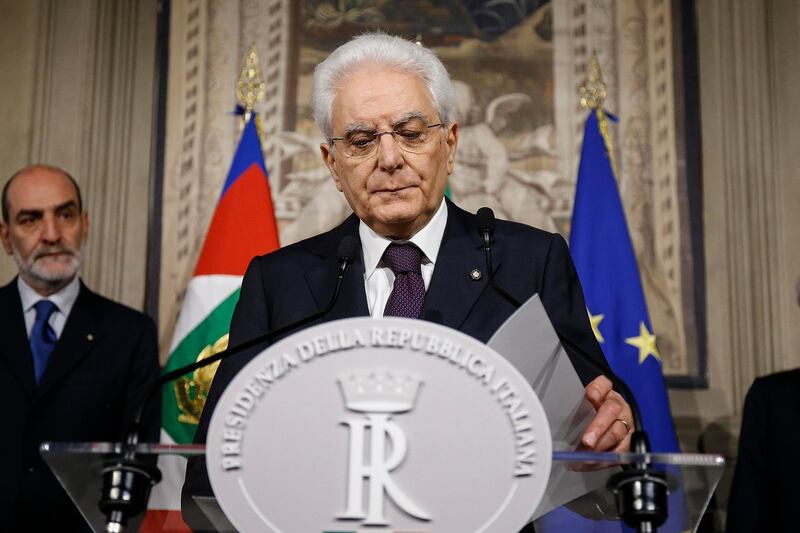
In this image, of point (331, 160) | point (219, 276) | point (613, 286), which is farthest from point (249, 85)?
point (331, 160)

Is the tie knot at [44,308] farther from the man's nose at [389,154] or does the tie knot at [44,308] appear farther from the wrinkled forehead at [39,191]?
the man's nose at [389,154]

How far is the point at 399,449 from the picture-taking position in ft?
4.33

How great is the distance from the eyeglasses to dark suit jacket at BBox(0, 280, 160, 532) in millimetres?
1632

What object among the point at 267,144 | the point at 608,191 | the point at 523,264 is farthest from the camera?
the point at 267,144

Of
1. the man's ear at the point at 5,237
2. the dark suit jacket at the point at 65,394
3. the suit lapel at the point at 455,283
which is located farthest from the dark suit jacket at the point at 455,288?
the man's ear at the point at 5,237

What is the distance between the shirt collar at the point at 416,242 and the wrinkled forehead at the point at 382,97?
22 centimetres

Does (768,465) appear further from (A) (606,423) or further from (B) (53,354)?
(B) (53,354)

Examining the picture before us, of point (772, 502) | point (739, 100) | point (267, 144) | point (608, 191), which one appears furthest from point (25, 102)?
point (772, 502)

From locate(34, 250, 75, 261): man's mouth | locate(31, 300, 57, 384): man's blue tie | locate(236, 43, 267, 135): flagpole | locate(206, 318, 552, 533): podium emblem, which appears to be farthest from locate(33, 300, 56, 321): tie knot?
locate(206, 318, 552, 533): podium emblem

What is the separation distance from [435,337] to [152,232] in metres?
3.16

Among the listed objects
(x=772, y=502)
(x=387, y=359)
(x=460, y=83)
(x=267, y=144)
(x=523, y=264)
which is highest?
(x=460, y=83)

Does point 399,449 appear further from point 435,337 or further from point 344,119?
point 344,119

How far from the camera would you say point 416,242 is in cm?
206

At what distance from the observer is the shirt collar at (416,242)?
2049 mm
